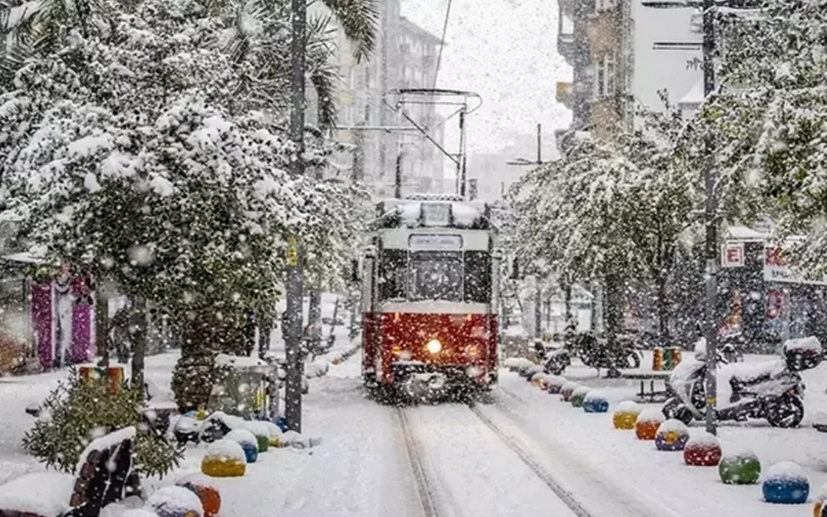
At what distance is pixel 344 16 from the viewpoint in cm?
2305

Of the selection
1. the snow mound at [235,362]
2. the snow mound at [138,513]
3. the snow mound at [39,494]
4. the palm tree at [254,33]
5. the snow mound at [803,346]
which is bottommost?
the snow mound at [138,513]

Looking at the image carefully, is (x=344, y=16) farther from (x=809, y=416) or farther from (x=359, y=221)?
(x=359, y=221)

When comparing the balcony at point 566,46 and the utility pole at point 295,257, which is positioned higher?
Answer: the balcony at point 566,46

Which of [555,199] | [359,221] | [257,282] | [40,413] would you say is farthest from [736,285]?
[40,413]

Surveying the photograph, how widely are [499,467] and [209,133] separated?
557 centimetres

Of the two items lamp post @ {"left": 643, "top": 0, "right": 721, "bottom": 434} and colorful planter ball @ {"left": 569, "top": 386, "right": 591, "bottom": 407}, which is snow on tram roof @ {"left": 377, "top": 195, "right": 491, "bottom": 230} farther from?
lamp post @ {"left": 643, "top": 0, "right": 721, "bottom": 434}

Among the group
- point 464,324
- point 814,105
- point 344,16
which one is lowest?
point 464,324

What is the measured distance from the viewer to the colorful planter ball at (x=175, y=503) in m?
10.9

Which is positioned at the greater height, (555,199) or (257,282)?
(555,199)

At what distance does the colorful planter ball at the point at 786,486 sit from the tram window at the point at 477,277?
A: 12.3 meters

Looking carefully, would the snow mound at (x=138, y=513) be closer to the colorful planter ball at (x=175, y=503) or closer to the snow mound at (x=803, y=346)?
the colorful planter ball at (x=175, y=503)

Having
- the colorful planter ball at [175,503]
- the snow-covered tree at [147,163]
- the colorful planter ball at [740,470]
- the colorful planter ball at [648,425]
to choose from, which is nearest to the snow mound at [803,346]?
the colorful planter ball at [648,425]

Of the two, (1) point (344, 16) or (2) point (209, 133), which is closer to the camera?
(2) point (209, 133)

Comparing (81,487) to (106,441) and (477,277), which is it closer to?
(106,441)
